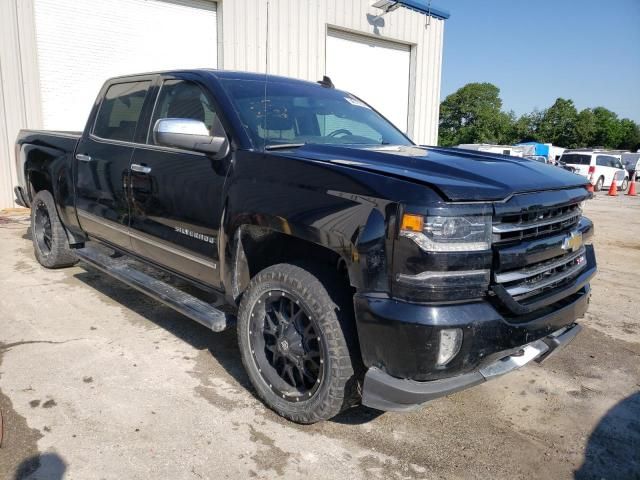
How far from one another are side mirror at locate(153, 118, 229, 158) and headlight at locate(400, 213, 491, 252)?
4.40 ft

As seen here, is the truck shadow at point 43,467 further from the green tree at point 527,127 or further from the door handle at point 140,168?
the green tree at point 527,127

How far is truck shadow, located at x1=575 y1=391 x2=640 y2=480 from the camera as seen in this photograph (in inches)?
97.8

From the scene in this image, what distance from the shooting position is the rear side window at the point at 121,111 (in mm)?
4043

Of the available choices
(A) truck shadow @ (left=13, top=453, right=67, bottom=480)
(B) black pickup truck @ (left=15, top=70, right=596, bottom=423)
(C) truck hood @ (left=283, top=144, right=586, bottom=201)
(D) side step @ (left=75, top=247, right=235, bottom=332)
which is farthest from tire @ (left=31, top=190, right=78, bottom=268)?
(C) truck hood @ (left=283, top=144, right=586, bottom=201)

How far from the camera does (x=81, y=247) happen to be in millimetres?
5137

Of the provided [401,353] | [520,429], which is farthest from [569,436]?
[401,353]

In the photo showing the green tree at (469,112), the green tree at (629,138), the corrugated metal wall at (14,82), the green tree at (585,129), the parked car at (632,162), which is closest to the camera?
the corrugated metal wall at (14,82)

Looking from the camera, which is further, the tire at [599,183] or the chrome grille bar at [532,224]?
the tire at [599,183]

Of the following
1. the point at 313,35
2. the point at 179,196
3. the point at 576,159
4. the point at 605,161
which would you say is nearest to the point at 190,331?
the point at 179,196

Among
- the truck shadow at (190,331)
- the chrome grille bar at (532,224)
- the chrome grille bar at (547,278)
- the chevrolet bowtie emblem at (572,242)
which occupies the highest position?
the chrome grille bar at (532,224)

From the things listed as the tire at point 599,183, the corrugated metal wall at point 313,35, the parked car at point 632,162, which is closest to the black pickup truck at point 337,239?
the corrugated metal wall at point 313,35

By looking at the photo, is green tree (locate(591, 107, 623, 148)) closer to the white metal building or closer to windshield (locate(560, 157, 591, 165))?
windshield (locate(560, 157, 591, 165))

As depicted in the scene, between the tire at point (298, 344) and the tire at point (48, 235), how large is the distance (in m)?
3.01

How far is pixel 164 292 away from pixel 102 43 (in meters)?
8.09
